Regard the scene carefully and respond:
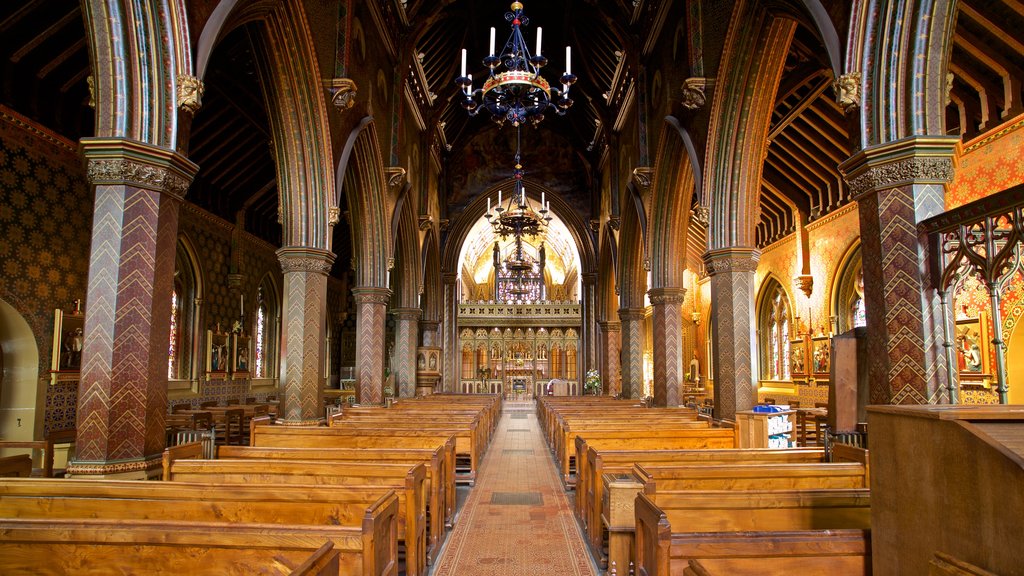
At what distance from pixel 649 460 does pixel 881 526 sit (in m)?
3.15

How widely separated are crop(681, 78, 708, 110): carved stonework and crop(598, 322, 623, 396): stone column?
12.0m

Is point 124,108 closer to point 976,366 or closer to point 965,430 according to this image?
point 965,430

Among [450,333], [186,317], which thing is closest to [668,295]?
[186,317]

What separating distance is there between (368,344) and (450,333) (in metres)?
12.2

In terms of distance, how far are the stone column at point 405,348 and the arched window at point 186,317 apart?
5544 mm

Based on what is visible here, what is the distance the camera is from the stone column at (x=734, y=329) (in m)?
9.47

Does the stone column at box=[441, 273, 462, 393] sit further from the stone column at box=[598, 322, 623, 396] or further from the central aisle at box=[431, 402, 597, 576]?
the central aisle at box=[431, 402, 597, 576]

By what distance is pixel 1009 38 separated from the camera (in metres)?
8.52

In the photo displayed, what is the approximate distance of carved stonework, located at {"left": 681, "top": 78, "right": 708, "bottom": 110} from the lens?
10.1 m

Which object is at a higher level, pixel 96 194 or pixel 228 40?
pixel 228 40

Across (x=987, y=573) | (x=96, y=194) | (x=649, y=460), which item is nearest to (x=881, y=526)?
(x=987, y=573)

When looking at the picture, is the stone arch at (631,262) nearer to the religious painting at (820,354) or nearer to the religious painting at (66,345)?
the religious painting at (820,354)

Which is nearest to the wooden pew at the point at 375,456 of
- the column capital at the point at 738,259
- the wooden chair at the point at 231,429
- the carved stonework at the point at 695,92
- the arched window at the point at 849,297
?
the wooden chair at the point at 231,429

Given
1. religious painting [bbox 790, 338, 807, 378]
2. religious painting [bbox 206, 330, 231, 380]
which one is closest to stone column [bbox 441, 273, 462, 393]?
religious painting [bbox 206, 330, 231, 380]
